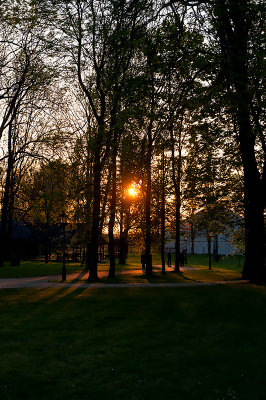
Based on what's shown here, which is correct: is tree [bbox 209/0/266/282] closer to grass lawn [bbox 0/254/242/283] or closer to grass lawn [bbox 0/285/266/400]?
grass lawn [bbox 0/285/266/400]

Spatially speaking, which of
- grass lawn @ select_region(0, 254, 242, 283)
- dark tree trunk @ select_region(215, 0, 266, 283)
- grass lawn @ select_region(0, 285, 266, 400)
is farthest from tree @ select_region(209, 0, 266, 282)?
grass lawn @ select_region(0, 254, 242, 283)

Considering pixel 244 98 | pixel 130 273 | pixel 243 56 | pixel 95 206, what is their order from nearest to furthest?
pixel 243 56
pixel 244 98
pixel 95 206
pixel 130 273

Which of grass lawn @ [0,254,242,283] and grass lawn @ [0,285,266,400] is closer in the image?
grass lawn @ [0,285,266,400]

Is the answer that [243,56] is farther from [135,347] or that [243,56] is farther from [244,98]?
[135,347]

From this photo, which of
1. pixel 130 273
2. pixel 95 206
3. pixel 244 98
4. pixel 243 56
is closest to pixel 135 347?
pixel 244 98

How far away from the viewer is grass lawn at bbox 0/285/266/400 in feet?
22.4

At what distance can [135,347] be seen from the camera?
30.3 feet

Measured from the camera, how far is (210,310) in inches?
509

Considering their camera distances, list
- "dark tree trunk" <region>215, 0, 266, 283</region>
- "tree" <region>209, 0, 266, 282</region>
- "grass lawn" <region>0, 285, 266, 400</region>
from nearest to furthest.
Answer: "grass lawn" <region>0, 285, 266, 400</region>, "tree" <region>209, 0, 266, 282</region>, "dark tree trunk" <region>215, 0, 266, 283</region>

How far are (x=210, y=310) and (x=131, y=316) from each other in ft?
8.25

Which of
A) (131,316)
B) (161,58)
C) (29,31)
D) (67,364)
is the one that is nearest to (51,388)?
(67,364)

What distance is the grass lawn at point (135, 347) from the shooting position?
6820 millimetres

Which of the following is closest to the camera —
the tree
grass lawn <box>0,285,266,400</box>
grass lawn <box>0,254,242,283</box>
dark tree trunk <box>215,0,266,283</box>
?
grass lawn <box>0,285,266,400</box>

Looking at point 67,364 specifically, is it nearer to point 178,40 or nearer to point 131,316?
point 131,316
